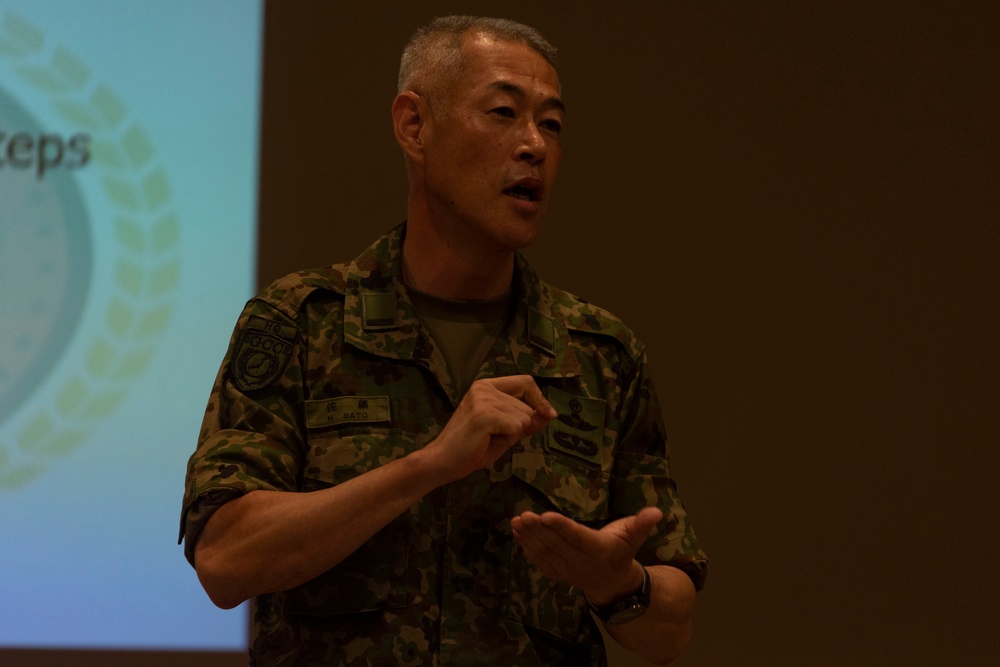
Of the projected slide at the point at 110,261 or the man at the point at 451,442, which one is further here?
the projected slide at the point at 110,261

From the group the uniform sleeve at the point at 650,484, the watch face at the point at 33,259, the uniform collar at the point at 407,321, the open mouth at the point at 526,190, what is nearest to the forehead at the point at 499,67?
the open mouth at the point at 526,190

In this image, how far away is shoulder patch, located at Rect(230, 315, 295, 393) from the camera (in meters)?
1.58

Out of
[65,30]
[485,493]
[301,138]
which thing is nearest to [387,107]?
[301,138]

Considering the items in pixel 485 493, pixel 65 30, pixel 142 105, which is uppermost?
pixel 65 30

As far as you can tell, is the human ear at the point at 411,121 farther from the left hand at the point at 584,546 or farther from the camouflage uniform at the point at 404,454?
the left hand at the point at 584,546

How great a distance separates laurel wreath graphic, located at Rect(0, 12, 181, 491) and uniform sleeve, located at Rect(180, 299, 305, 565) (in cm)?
95

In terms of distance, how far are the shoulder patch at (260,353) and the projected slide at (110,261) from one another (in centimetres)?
94

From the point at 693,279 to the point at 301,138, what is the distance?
39.8 inches

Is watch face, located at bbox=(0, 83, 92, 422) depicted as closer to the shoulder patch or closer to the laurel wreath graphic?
the laurel wreath graphic

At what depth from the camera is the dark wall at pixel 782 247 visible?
2.71 m

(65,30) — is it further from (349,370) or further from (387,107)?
(349,370)

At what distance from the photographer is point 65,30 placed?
2.54 meters

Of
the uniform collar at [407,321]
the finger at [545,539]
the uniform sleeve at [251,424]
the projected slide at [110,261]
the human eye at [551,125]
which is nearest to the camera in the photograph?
the finger at [545,539]

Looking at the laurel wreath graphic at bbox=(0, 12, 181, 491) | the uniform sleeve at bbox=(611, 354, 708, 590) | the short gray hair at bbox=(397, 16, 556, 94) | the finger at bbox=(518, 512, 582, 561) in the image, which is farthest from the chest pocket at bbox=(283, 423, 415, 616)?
the laurel wreath graphic at bbox=(0, 12, 181, 491)
